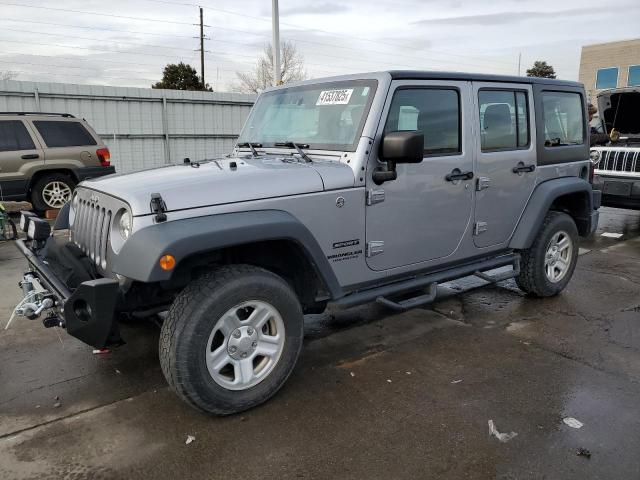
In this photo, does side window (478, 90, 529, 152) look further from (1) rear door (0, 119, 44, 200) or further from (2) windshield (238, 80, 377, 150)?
(1) rear door (0, 119, 44, 200)

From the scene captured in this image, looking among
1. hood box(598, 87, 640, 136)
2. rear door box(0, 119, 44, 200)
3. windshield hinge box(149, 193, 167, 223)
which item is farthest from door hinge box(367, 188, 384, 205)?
rear door box(0, 119, 44, 200)

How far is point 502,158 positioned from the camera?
428 centimetres

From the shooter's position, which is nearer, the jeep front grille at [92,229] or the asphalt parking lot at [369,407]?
the asphalt parking lot at [369,407]

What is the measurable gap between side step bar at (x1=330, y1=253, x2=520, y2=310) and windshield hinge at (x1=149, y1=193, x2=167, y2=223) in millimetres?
1293

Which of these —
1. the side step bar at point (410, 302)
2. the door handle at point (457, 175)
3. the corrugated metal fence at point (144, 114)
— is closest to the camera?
the side step bar at point (410, 302)

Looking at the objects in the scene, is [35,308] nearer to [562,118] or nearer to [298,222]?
[298,222]

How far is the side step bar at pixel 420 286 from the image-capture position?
3.53 m

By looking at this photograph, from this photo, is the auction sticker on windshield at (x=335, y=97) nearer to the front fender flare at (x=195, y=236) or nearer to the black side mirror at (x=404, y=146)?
the black side mirror at (x=404, y=146)

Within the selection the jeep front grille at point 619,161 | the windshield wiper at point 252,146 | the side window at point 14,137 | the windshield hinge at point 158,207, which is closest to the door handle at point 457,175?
the windshield wiper at point 252,146

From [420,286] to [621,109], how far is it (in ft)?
24.7

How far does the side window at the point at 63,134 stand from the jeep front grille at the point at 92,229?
707 cm

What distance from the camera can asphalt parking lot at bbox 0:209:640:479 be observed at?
262cm

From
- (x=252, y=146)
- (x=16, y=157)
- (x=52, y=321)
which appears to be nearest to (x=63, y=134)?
(x=16, y=157)

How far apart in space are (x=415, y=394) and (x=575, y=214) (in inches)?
122
